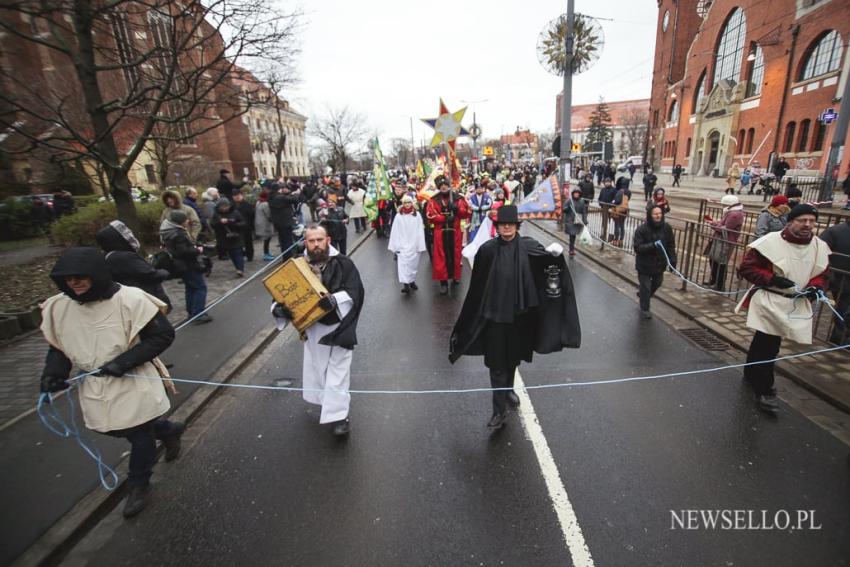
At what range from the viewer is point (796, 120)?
2752 centimetres

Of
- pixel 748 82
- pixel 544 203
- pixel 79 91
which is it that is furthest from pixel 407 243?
pixel 748 82

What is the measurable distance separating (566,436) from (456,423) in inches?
40.2

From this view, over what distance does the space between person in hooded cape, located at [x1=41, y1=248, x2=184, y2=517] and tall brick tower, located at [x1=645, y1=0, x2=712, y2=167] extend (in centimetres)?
5637

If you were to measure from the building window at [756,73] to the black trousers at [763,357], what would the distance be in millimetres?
38347

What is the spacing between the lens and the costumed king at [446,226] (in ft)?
26.4

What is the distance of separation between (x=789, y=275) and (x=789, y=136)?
115 ft

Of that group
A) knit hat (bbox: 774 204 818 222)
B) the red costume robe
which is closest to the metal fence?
knit hat (bbox: 774 204 818 222)

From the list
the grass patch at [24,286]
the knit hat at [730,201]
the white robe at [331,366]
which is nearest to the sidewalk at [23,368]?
the grass patch at [24,286]

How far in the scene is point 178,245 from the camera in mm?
5922

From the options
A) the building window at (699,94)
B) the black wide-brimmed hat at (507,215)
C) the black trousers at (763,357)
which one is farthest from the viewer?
the building window at (699,94)

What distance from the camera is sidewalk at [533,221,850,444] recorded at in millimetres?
4047

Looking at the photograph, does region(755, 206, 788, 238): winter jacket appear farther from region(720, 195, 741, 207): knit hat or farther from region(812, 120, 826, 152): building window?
region(812, 120, 826, 152): building window

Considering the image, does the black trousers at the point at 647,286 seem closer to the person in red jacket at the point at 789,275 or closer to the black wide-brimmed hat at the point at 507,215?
the person in red jacket at the point at 789,275

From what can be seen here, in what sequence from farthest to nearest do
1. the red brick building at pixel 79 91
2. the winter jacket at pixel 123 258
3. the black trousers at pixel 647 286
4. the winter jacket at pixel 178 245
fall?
the red brick building at pixel 79 91
the black trousers at pixel 647 286
the winter jacket at pixel 178 245
the winter jacket at pixel 123 258
